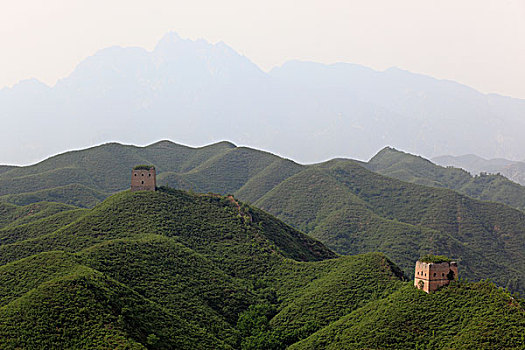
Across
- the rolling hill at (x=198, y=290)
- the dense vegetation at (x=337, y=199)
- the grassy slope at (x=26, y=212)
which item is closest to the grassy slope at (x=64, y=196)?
the dense vegetation at (x=337, y=199)

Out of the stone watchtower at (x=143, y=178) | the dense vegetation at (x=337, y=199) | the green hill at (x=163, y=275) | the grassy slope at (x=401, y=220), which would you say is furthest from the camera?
the dense vegetation at (x=337, y=199)

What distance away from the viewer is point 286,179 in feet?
524

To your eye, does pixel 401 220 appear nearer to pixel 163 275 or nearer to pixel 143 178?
pixel 143 178

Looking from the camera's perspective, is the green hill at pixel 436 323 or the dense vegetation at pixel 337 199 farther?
the dense vegetation at pixel 337 199

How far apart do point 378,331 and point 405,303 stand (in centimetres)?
408

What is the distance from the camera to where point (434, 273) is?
1913 inches

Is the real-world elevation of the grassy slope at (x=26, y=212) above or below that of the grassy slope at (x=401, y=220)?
above

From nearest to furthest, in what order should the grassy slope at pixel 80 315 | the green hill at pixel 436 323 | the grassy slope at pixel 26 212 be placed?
the grassy slope at pixel 80 315, the green hill at pixel 436 323, the grassy slope at pixel 26 212

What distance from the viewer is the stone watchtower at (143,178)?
258 feet

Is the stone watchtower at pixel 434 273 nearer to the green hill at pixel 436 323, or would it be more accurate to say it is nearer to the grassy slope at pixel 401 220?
the green hill at pixel 436 323

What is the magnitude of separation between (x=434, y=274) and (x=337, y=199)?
9149 cm

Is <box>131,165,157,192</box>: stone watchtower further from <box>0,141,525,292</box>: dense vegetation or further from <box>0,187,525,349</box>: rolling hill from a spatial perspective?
<box>0,141,525,292</box>: dense vegetation

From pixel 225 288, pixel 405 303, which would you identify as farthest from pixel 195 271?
pixel 405 303

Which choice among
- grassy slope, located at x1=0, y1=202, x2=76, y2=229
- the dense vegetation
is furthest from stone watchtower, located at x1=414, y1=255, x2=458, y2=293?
grassy slope, located at x1=0, y1=202, x2=76, y2=229
